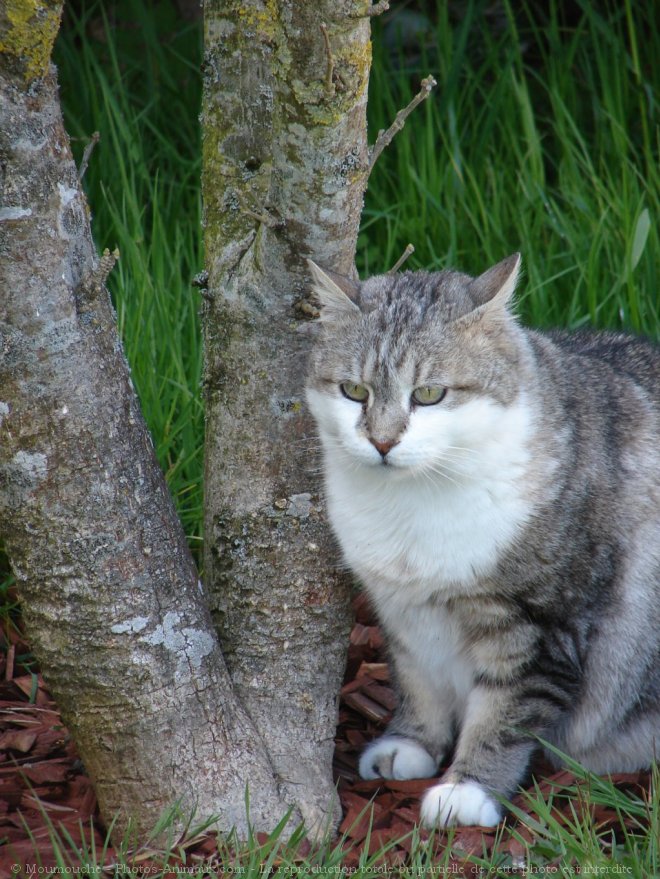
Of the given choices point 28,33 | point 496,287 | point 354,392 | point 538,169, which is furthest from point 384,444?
point 538,169

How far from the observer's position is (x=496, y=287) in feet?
7.11

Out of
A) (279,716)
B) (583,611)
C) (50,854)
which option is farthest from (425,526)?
(50,854)

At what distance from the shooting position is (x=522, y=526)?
2.17 m

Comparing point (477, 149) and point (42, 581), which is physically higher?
point (477, 149)

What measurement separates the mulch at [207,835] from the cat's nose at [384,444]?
2.32ft

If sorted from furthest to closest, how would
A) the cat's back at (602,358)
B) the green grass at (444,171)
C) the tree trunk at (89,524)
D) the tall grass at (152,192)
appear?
the green grass at (444,171) < the tall grass at (152,192) < the cat's back at (602,358) < the tree trunk at (89,524)

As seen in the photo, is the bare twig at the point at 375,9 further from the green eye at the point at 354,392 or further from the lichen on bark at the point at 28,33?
the green eye at the point at 354,392

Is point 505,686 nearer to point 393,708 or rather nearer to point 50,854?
point 393,708

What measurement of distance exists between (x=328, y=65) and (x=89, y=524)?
0.89 m

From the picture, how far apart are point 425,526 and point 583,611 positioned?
14.3 inches

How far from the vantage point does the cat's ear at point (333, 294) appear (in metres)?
2.10

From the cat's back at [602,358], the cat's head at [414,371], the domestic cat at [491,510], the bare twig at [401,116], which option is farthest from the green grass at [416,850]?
the bare twig at [401,116]

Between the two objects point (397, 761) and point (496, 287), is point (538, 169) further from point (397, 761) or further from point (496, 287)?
point (397, 761)

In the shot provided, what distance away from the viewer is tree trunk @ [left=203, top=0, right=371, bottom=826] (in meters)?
2.13
